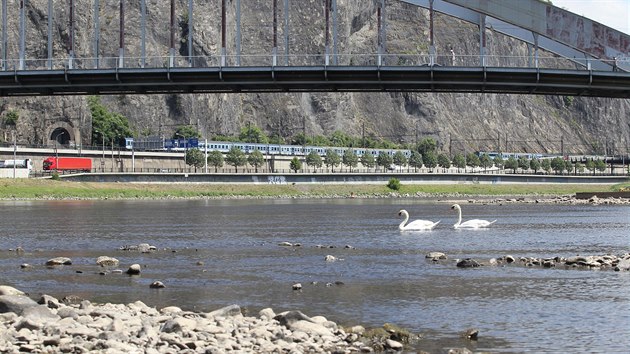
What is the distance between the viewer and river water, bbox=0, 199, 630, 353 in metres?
28.0

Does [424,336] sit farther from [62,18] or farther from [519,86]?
[62,18]

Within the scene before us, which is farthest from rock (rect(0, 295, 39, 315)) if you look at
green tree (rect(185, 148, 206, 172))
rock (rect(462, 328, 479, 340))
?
green tree (rect(185, 148, 206, 172))

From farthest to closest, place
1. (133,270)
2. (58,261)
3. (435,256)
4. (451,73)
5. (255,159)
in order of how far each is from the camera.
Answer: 1. (255,159)
2. (451,73)
3. (435,256)
4. (58,261)
5. (133,270)

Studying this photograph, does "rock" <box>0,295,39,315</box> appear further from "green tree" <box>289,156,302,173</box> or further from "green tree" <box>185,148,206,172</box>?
"green tree" <box>289,156,302,173</box>

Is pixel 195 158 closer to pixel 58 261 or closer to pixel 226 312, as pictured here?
pixel 58 261

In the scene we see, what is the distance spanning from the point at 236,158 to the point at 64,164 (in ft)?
123

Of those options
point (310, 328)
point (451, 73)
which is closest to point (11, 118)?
point (451, 73)

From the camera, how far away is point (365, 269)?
135 feet

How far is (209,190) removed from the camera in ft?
531

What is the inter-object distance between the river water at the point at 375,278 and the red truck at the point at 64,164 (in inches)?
3718

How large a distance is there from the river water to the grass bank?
228 ft

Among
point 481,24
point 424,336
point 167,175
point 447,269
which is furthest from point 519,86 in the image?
point 167,175

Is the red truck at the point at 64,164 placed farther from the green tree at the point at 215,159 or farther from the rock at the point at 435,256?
the rock at the point at 435,256

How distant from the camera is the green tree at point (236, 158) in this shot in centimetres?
19161
